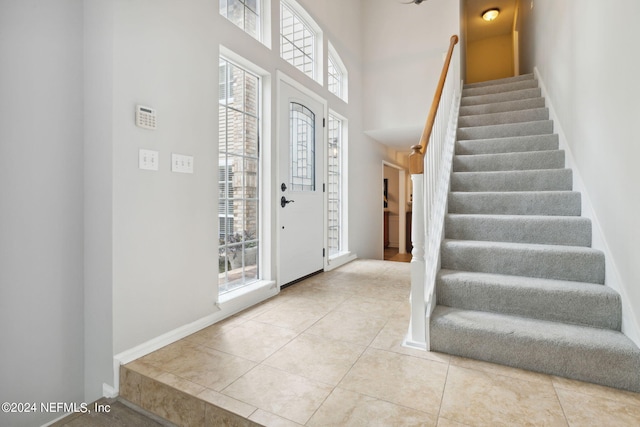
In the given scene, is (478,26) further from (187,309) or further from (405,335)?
(187,309)

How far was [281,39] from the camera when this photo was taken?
10.1 ft

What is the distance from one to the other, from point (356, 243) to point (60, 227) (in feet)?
11.3

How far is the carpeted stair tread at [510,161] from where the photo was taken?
8.77 ft

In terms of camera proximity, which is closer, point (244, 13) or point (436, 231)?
point (436, 231)

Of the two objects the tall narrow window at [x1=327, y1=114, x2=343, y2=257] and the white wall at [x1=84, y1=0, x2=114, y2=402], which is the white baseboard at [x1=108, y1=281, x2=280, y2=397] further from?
the tall narrow window at [x1=327, y1=114, x2=343, y2=257]

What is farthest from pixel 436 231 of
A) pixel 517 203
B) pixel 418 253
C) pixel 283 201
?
pixel 283 201

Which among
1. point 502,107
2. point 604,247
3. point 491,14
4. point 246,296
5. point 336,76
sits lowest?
point 246,296

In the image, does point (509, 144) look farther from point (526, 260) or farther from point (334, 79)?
point (334, 79)

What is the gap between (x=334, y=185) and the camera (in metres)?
4.16

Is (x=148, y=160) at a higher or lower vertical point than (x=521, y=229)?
higher

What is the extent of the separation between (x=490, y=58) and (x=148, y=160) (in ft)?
23.9

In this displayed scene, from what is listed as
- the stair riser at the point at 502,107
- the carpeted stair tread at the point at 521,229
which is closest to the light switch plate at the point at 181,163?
the carpeted stair tread at the point at 521,229

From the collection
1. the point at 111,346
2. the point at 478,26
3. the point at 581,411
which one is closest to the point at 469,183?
the point at 581,411

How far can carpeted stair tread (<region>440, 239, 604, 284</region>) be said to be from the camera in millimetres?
Answer: 1829
